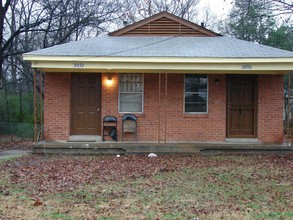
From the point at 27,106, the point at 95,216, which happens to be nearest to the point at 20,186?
the point at 95,216

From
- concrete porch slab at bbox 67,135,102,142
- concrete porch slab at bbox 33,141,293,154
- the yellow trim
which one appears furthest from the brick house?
concrete porch slab at bbox 33,141,293,154

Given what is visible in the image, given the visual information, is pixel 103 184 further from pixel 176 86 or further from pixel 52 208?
pixel 176 86

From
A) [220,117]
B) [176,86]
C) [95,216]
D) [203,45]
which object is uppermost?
[203,45]

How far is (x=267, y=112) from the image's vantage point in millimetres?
14133

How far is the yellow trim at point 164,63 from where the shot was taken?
12781mm

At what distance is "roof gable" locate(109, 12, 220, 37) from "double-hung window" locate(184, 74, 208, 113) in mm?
2378

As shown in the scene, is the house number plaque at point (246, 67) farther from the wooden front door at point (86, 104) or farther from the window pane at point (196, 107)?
the wooden front door at point (86, 104)

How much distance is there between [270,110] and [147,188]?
24.8 ft

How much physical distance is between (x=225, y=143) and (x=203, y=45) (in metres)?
3.58

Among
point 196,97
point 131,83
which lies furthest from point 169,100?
point 131,83

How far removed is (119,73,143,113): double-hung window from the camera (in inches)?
559

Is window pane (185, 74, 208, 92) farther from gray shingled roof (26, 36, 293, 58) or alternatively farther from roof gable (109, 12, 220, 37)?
roof gable (109, 12, 220, 37)

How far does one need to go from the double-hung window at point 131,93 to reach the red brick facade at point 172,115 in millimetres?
186

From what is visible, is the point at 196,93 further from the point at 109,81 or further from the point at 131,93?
the point at 109,81
